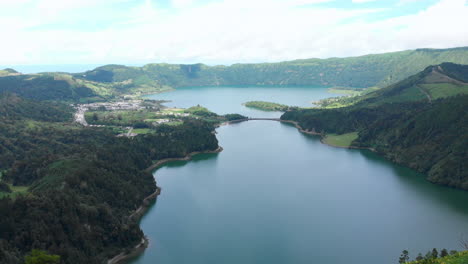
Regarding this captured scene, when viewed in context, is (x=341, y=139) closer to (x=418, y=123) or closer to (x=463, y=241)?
(x=418, y=123)

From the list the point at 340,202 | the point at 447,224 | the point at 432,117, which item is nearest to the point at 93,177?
the point at 340,202

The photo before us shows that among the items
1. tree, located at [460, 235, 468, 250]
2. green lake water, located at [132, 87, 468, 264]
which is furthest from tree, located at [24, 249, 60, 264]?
tree, located at [460, 235, 468, 250]

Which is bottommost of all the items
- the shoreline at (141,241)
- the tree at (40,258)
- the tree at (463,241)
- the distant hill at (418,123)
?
the shoreline at (141,241)

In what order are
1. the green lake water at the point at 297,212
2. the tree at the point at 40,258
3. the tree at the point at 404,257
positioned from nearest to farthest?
the tree at the point at 40,258 → the tree at the point at 404,257 → the green lake water at the point at 297,212

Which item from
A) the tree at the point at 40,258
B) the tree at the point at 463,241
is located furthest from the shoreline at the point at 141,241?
the tree at the point at 463,241

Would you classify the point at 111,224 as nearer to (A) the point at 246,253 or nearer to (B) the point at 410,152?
(A) the point at 246,253

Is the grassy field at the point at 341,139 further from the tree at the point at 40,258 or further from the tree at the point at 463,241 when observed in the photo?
the tree at the point at 40,258
